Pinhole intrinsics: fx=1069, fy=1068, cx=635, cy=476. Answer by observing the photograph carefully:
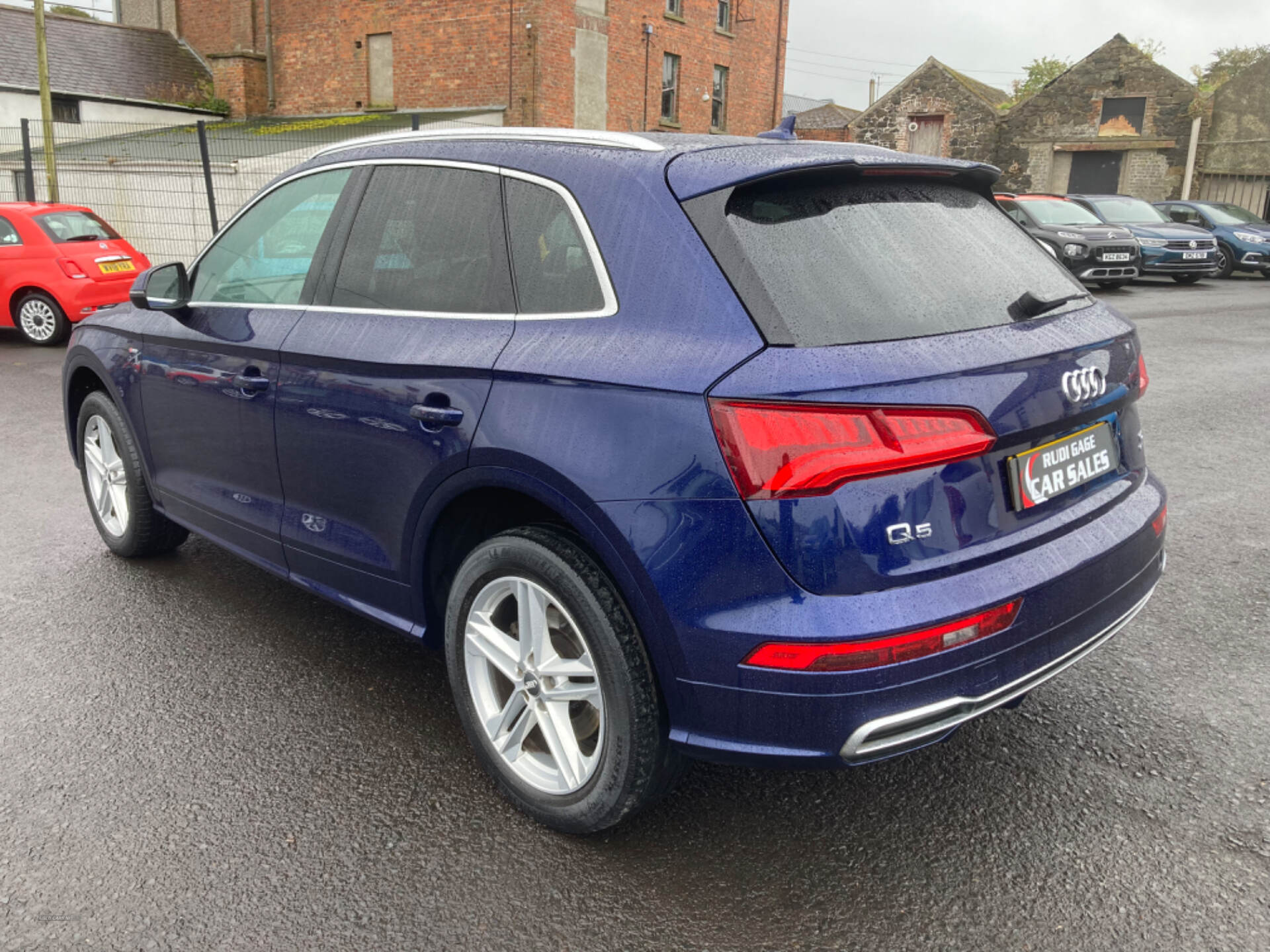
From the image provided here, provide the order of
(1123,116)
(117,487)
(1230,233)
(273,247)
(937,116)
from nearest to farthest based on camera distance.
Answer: (273,247) → (117,487) → (1230,233) → (1123,116) → (937,116)

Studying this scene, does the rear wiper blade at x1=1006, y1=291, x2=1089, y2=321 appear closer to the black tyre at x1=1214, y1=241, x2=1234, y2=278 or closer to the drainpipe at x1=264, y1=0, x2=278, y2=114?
the black tyre at x1=1214, y1=241, x2=1234, y2=278

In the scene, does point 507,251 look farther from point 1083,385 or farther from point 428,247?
point 1083,385

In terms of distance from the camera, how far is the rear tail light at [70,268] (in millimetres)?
11742

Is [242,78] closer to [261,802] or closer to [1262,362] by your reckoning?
[1262,362]

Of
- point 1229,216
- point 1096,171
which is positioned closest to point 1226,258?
point 1229,216

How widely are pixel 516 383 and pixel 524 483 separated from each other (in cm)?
25

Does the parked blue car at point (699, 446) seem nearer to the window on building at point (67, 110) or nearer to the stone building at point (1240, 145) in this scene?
the window on building at point (67, 110)

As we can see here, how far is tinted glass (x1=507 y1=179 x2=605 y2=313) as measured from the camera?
2633 millimetres

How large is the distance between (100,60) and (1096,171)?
34.3 m

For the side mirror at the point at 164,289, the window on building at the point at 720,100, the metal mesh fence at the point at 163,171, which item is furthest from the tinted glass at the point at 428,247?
the window on building at the point at 720,100

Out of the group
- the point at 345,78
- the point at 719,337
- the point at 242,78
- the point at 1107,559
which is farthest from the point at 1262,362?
the point at 242,78

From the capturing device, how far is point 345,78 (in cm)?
3111

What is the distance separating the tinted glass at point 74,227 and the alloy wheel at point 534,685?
36.8 ft

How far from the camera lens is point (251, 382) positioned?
3514 millimetres
